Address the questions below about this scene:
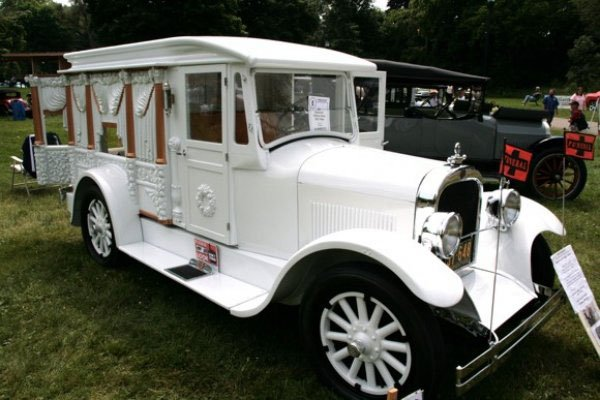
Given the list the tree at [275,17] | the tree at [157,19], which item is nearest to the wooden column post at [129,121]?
the tree at [157,19]

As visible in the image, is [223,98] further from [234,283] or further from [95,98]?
[95,98]

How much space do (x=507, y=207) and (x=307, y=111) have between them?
163 centimetres

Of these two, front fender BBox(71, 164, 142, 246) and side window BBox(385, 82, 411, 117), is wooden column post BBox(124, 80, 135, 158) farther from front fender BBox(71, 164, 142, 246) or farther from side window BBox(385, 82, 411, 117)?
side window BBox(385, 82, 411, 117)

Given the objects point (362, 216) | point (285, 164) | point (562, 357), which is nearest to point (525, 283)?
point (562, 357)

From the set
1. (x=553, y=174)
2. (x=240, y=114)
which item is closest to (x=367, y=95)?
(x=240, y=114)

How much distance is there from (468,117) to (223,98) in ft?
20.3

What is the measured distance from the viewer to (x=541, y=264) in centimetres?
378

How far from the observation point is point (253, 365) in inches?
128

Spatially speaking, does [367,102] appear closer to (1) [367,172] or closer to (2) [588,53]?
(1) [367,172]

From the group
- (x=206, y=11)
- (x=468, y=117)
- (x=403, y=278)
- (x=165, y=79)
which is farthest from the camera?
(x=206, y=11)

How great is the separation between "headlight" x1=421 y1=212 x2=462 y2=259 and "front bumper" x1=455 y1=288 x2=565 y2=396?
21.5 inches

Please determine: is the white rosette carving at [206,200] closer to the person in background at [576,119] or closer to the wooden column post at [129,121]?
the wooden column post at [129,121]

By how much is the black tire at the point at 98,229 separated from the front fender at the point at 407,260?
8.88 feet

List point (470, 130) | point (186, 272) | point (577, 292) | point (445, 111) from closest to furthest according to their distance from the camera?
point (577, 292) → point (186, 272) → point (470, 130) → point (445, 111)
